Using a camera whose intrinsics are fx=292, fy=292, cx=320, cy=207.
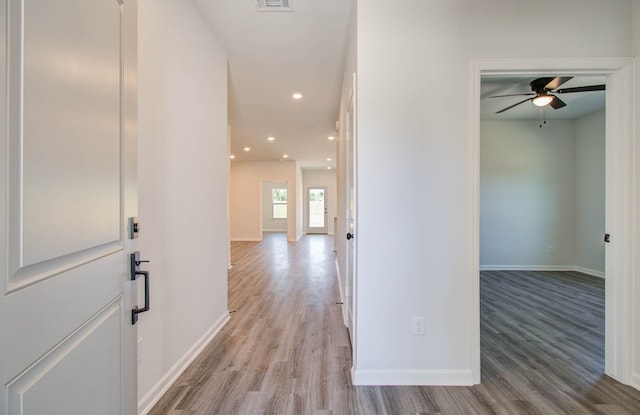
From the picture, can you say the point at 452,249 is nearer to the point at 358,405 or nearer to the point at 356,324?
the point at 356,324

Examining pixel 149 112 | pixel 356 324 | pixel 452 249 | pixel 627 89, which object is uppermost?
pixel 627 89

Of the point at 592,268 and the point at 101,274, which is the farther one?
the point at 592,268

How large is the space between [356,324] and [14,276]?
1767 mm

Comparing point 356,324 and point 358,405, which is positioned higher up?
point 356,324

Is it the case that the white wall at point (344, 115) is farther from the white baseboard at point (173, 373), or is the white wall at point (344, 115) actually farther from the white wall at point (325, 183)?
the white wall at point (325, 183)

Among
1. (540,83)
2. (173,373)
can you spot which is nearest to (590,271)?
(540,83)

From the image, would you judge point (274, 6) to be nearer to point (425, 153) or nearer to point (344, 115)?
point (344, 115)

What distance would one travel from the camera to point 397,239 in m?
1.98

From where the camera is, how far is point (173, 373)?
196 cm

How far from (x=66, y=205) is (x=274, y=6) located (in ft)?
7.23

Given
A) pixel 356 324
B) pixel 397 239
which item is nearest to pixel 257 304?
pixel 356 324

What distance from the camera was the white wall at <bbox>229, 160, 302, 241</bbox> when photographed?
31.8ft

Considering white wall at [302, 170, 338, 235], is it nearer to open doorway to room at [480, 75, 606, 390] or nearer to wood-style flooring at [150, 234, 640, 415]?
open doorway to room at [480, 75, 606, 390]

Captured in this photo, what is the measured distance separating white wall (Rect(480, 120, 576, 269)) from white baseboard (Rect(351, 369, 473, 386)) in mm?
3990
